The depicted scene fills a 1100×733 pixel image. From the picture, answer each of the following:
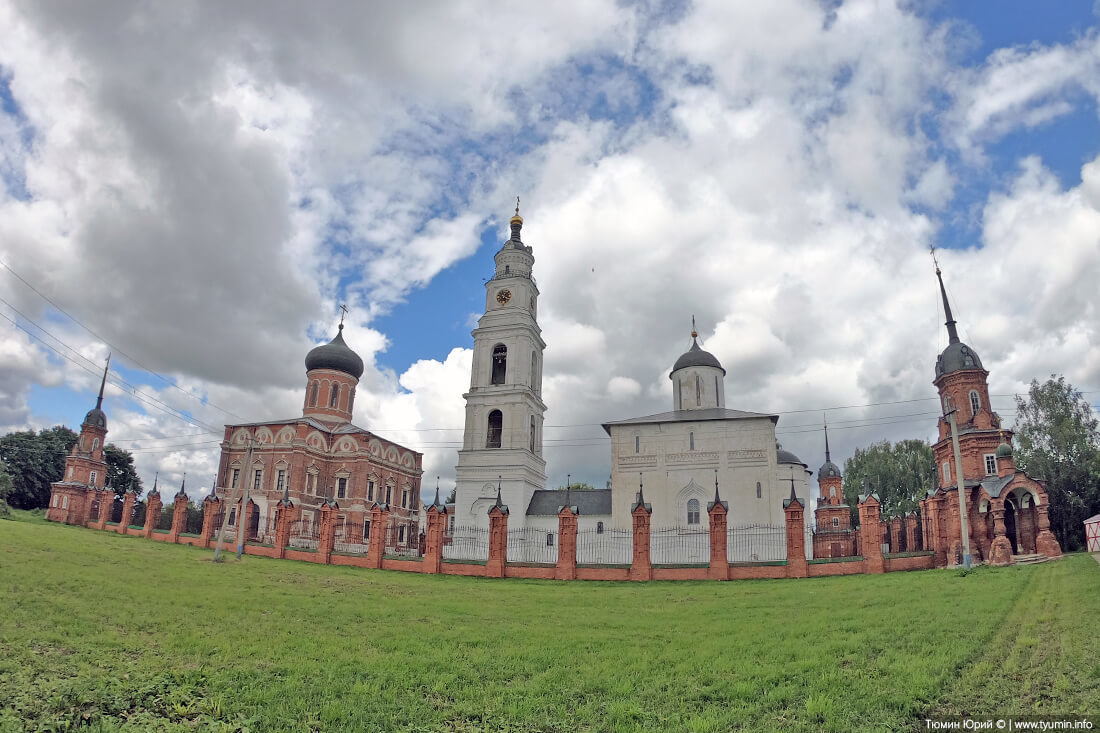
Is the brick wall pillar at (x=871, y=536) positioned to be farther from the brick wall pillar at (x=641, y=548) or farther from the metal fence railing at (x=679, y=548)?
the metal fence railing at (x=679, y=548)

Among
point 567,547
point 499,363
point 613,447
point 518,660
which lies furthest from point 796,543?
point 499,363

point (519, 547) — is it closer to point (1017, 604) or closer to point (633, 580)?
point (633, 580)

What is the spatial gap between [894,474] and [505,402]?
37.9 m

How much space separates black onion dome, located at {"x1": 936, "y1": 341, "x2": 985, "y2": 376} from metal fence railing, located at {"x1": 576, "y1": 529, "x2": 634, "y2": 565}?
1705 cm

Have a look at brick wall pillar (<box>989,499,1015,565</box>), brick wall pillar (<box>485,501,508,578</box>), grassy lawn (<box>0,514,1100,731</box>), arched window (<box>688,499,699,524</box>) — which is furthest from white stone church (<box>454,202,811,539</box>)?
grassy lawn (<box>0,514,1100,731</box>)

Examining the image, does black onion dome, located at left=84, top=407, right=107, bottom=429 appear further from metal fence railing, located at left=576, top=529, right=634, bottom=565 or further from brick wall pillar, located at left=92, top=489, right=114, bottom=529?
metal fence railing, located at left=576, top=529, right=634, bottom=565

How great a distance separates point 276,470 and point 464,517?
13257 mm

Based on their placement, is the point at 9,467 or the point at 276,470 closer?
the point at 276,470

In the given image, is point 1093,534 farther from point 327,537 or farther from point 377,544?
point 327,537

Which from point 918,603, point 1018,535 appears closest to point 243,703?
point 918,603

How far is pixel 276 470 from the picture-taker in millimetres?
42031

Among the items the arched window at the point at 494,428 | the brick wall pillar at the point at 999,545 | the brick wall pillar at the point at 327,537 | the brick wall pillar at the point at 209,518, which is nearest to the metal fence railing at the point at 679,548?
the arched window at the point at 494,428

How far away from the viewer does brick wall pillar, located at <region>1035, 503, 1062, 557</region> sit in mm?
23562

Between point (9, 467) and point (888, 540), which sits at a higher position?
point (9, 467)
